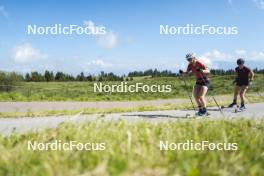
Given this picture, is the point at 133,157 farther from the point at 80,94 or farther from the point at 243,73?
the point at 80,94

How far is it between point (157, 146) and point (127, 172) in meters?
1.20

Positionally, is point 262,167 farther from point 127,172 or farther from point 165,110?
point 165,110

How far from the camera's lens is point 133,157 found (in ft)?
16.2

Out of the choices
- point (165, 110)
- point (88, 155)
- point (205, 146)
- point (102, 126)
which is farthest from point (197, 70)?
point (88, 155)

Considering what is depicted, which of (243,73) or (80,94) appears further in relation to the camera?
(80,94)

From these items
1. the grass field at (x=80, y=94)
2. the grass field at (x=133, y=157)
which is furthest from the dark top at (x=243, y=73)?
the grass field at (x=133, y=157)

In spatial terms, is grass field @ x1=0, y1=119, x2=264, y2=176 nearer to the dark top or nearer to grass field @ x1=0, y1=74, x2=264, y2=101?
the dark top

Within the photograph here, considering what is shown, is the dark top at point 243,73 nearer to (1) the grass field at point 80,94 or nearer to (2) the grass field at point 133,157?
(1) the grass field at point 80,94

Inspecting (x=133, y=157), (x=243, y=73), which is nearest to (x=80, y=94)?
(x=243, y=73)

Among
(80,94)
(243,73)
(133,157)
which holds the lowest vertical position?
(80,94)

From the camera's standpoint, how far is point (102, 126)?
711 centimetres

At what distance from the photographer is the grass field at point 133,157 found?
457 centimetres

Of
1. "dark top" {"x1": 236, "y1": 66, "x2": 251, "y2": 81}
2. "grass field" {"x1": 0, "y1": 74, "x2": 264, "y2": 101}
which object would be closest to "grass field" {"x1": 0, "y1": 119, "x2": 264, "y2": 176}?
"dark top" {"x1": 236, "y1": 66, "x2": 251, "y2": 81}

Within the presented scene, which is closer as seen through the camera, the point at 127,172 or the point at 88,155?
the point at 127,172
